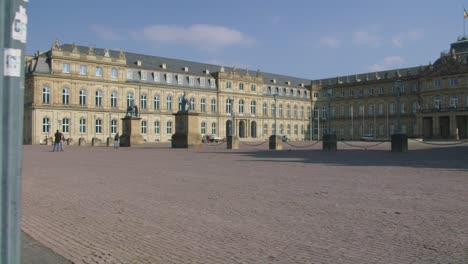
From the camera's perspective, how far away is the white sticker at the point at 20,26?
2122 mm

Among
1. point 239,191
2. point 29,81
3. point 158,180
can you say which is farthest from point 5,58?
point 29,81

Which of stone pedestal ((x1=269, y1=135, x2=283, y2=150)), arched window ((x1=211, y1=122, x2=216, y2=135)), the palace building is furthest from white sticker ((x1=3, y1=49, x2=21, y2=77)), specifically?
arched window ((x1=211, y1=122, x2=216, y2=135))

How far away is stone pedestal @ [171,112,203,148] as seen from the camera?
40062mm

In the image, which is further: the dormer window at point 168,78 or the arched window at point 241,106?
the arched window at point 241,106

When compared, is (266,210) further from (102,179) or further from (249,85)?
(249,85)

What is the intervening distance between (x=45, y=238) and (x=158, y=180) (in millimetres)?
6983

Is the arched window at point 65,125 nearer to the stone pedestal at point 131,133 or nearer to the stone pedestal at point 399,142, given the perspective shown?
the stone pedestal at point 131,133

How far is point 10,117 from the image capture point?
2.10 m

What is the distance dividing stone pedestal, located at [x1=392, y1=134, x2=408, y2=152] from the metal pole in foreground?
28.1 m

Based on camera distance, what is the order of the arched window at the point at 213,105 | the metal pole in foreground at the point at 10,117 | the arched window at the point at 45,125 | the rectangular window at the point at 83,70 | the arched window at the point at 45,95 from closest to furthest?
the metal pole in foreground at the point at 10,117 < the arched window at the point at 45,125 < the arched window at the point at 45,95 < the rectangular window at the point at 83,70 < the arched window at the point at 213,105

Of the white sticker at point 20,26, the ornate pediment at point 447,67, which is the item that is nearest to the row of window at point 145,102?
the ornate pediment at point 447,67

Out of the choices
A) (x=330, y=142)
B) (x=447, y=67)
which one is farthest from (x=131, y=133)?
(x=447, y=67)

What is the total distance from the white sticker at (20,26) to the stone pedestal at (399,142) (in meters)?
28.1

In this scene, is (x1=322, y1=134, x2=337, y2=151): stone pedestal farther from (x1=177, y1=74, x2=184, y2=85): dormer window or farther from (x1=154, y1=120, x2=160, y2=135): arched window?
(x1=177, y1=74, x2=184, y2=85): dormer window
